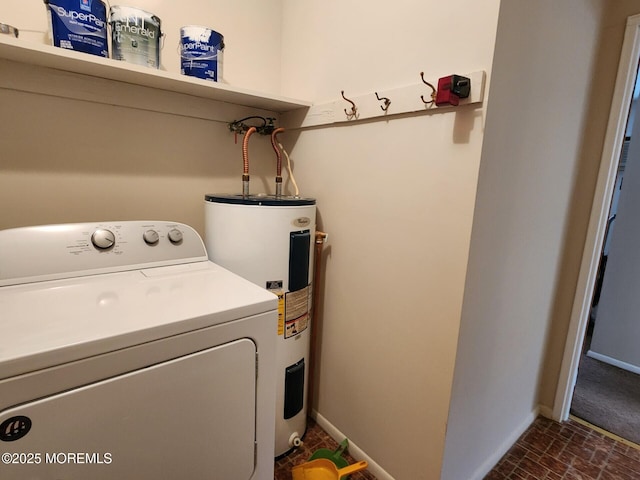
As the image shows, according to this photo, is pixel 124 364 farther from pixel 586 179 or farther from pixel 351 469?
pixel 586 179

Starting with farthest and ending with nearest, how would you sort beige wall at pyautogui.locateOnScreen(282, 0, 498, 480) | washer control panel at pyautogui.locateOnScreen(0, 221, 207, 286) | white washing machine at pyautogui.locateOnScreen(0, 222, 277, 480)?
beige wall at pyautogui.locateOnScreen(282, 0, 498, 480) < washer control panel at pyautogui.locateOnScreen(0, 221, 207, 286) < white washing machine at pyautogui.locateOnScreen(0, 222, 277, 480)

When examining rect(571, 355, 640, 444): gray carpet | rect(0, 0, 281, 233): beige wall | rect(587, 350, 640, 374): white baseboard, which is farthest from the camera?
rect(587, 350, 640, 374): white baseboard

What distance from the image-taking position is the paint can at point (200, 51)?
1.26 meters

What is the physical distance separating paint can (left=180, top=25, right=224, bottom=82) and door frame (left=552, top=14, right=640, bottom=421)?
5.83 feet

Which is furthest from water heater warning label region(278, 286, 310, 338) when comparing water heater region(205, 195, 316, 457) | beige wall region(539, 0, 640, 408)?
beige wall region(539, 0, 640, 408)

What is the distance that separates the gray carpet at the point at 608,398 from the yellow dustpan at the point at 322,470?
1430 millimetres

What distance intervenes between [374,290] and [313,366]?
0.63 metres

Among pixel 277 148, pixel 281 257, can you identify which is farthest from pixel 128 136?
pixel 281 257

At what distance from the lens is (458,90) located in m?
0.97

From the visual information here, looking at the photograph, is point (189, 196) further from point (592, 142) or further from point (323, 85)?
point (592, 142)

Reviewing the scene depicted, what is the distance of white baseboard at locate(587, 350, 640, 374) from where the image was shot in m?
2.34

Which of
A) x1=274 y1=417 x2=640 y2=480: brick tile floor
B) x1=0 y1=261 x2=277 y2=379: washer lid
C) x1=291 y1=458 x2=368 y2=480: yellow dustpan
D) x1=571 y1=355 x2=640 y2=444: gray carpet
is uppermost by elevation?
x1=0 y1=261 x2=277 y2=379: washer lid

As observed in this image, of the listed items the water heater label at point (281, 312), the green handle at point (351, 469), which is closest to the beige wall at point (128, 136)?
the water heater label at point (281, 312)

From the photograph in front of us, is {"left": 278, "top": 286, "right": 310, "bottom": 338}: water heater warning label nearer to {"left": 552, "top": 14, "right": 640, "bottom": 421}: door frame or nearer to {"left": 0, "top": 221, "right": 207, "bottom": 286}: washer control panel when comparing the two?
{"left": 0, "top": 221, "right": 207, "bottom": 286}: washer control panel
